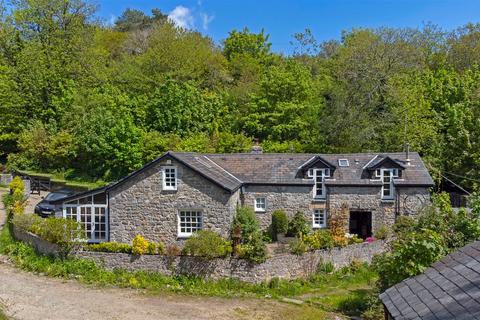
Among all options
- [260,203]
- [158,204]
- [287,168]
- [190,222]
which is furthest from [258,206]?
[158,204]

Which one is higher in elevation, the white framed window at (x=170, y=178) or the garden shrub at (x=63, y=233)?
the white framed window at (x=170, y=178)

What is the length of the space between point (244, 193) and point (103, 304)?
12988 mm

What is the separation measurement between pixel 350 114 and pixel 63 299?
104 ft

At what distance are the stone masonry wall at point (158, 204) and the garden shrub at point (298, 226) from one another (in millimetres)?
4752

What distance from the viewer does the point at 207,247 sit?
24016mm

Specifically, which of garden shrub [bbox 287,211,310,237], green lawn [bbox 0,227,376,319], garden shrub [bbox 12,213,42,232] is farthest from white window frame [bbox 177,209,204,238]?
garden shrub [bbox 12,213,42,232]

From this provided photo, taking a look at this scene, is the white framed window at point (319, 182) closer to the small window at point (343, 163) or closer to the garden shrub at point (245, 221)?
the small window at point (343, 163)

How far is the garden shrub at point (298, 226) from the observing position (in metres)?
30.5

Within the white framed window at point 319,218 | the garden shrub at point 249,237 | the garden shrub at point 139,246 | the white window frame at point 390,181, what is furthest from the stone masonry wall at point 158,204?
the white window frame at point 390,181

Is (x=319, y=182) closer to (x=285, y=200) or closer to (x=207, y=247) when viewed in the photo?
(x=285, y=200)

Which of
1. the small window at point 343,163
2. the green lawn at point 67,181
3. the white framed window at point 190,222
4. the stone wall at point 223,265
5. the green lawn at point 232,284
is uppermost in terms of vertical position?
the small window at point 343,163

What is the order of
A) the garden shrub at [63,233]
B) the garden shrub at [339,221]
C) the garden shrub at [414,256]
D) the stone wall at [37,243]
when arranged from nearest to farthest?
1. the garden shrub at [414,256]
2. the garden shrub at [63,233]
3. the stone wall at [37,243]
4. the garden shrub at [339,221]

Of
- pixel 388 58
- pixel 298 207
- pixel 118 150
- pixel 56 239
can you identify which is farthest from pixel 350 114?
pixel 56 239

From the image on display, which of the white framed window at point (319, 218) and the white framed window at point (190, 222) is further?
the white framed window at point (319, 218)
